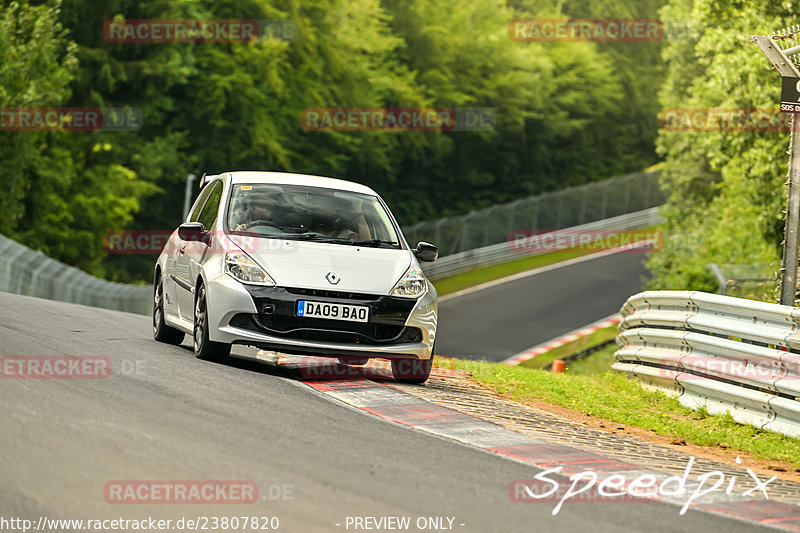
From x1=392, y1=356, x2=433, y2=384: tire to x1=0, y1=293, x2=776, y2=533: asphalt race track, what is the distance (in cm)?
178

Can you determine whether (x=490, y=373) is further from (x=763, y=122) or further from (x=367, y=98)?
(x=367, y=98)

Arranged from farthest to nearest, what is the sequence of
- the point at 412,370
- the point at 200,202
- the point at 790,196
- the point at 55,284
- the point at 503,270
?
1. the point at 503,270
2. the point at 55,284
3. the point at 200,202
4. the point at 790,196
5. the point at 412,370

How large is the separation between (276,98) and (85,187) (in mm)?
9018

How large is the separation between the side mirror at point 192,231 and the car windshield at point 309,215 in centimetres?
28

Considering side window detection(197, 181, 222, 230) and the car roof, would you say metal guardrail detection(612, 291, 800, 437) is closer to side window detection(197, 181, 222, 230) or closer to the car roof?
the car roof

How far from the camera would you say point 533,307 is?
39.1 meters

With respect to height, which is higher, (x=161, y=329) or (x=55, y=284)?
(x=161, y=329)

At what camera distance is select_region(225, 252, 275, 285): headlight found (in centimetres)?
978

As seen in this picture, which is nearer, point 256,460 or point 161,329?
point 256,460

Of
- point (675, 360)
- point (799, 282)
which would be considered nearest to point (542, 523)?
point (675, 360)

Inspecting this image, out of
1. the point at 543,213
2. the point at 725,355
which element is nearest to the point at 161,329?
the point at 725,355

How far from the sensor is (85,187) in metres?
45.5

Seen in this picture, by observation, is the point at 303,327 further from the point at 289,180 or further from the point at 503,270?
the point at 503,270

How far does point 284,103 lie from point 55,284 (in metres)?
25.5
